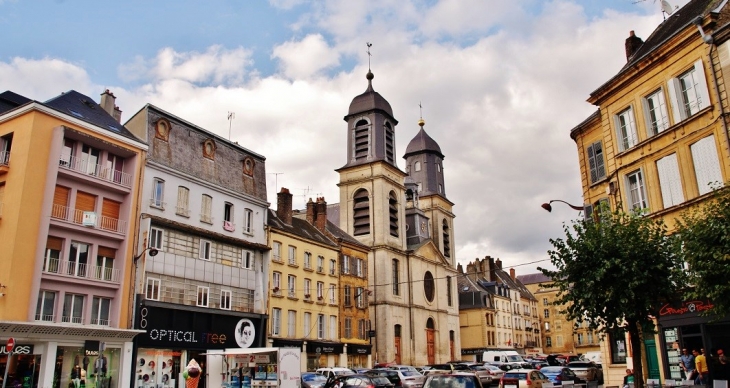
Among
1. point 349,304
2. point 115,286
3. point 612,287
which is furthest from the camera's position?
point 349,304

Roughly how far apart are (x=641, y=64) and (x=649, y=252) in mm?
8303

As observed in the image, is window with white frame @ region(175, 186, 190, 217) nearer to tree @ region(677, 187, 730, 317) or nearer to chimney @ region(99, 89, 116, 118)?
chimney @ region(99, 89, 116, 118)

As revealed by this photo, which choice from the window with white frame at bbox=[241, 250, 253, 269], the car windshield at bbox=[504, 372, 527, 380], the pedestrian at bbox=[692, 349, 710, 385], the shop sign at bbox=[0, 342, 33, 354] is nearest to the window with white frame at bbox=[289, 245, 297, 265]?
the window with white frame at bbox=[241, 250, 253, 269]

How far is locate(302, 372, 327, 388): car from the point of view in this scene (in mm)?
26656

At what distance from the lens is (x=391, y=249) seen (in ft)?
176

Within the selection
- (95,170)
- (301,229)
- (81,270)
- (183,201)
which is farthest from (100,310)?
(301,229)

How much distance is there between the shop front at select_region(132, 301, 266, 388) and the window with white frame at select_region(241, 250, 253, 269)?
9.83 ft

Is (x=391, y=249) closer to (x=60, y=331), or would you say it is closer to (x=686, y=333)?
(x=60, y=331)

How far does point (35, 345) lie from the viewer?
24078 mm

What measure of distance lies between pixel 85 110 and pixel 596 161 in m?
24.2

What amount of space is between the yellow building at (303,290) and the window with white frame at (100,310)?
1120 cm

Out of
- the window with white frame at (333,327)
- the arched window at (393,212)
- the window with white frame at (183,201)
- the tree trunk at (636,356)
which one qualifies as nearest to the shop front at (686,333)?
the tree trunk at (636,356)

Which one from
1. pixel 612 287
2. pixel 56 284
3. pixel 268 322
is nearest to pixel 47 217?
pixel 56 284

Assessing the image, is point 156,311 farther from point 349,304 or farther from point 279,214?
point 349,304
